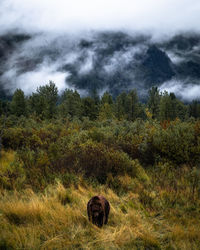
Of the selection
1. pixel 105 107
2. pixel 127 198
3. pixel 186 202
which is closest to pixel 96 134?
pixel 127 198

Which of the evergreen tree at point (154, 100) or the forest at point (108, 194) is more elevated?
the evergreen tree at point (154, 100)

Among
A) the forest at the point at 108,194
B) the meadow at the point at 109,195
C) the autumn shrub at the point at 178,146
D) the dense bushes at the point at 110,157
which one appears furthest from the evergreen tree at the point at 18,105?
the autumn shrub at the point at 178,146

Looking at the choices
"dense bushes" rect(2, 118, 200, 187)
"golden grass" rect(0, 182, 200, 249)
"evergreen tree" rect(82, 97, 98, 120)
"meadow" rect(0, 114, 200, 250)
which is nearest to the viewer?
"golden grass" rect(0, 182, 200, 249)

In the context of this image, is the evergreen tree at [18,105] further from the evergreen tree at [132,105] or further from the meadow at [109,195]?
the meadow at [109,195]

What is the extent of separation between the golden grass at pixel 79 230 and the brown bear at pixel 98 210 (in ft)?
0.31

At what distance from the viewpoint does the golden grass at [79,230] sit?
2.26 m

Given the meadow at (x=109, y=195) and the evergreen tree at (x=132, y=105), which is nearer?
the meadow at (x=109, y=195)

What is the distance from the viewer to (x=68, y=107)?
3988cm

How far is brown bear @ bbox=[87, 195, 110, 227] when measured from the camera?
Result: 2.53 metres

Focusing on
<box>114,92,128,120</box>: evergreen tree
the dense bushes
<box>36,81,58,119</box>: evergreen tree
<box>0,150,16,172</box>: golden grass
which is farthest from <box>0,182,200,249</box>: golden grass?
<box>36,81,58,119</box>: evergreen tree

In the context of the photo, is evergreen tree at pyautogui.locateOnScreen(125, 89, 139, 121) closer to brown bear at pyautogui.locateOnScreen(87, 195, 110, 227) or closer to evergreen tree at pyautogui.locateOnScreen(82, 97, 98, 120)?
evergreen tree at pyautogui.locateOnScreen(82, 97, 98, 120)

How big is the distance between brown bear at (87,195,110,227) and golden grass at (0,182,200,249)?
0.10 m

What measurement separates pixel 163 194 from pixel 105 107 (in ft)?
100

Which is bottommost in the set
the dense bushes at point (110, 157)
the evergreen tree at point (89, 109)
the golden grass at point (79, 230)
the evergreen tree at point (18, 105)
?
the golden grass at point (79, 230)
